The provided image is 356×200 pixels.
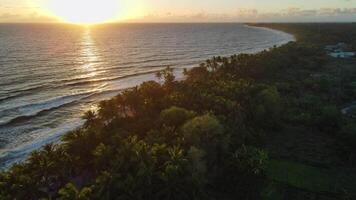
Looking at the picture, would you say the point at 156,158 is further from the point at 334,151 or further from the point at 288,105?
the point at 288,105

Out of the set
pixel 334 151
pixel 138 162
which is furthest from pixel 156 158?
pixel 334 151

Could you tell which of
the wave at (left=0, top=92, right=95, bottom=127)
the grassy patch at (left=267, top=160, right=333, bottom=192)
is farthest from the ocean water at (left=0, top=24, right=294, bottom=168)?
the grassy patch at (left=267, top=160, right=333, bottom=192)

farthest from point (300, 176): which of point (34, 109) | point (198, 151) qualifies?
point (34, 109)

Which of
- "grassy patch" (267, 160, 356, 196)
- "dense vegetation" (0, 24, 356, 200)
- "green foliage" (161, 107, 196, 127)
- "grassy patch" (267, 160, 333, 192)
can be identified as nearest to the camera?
"dense vegetation" (0, 24, 356, 200)

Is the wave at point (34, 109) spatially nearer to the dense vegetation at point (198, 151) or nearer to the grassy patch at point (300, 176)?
the dense vegetation at point (198, 151)

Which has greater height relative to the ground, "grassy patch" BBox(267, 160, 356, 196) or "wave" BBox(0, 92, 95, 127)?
"wave" BBox(0, 92, 95, 127)

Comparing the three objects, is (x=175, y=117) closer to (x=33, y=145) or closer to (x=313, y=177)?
(x=313, y=177)

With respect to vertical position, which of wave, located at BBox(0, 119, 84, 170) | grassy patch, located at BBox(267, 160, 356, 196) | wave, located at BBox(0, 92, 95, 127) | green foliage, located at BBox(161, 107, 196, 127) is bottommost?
grassy patch, located at BBox(267, 160, 356, 196)

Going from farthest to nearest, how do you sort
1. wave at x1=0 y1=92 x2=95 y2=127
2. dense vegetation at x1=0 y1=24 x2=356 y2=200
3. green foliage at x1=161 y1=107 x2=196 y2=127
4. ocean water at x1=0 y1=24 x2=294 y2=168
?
wave at x1=0 y1=92 x2=95 y2=127, ocean water at x1=0 y1=24 x2=294 y2=168, green foliage at x1=161 y1=107 x2=196 y2=127, dense vegetation at x1=0 y1=24 x2=356 y2=200

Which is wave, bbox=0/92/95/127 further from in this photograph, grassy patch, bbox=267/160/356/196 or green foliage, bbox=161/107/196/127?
grassy patch, bbox=267/160/356/196
